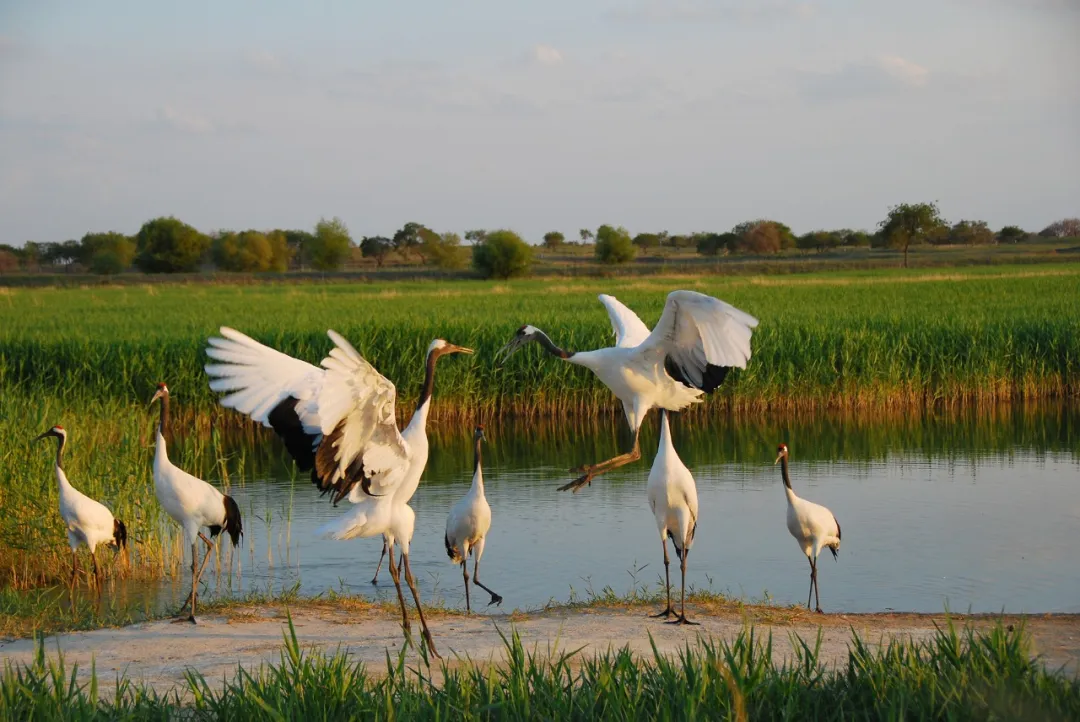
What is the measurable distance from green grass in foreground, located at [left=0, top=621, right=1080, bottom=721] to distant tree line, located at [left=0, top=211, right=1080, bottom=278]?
207 ft

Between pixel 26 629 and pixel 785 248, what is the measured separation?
9706 cm

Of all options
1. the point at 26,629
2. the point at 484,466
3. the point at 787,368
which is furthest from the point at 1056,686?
the point at 787,368

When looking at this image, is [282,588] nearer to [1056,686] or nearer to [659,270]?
[1056,686]

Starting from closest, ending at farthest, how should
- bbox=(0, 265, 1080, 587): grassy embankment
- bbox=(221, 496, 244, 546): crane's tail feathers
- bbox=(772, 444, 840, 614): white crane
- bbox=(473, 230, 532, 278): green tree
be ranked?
bbox=(221, 496, 244, 546): crane's tail feathers < bbox=(772, 444, 840, 614): white crane < bbox=(0, 265, 1080, 587): grassy embankment < bbox=(473, 230, 532, 278): green tree

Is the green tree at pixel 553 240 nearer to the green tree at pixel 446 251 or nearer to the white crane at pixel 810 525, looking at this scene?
the green tree at pixel 446 251

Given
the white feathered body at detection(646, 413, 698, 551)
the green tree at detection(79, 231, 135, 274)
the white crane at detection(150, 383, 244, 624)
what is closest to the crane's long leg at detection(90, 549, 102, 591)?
the white crane at detection(150, 383, 244, 624)

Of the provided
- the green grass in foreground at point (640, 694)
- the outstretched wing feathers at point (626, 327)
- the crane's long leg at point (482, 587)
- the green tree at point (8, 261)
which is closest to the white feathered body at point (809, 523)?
the outstretched wing feathers at point (626, 327)

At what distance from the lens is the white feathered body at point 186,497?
26.1 feet

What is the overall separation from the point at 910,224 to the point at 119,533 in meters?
78.6

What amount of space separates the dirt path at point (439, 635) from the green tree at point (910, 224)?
2996 inches

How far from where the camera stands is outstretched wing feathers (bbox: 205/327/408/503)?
6207 mm

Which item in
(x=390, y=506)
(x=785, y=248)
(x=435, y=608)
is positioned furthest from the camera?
(x=785, y=248)

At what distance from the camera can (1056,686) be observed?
4.61 metres

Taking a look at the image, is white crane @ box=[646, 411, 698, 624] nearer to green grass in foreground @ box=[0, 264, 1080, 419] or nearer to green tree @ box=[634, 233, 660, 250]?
green grass in foreground @ box=[0, 264, 1080, 419]
